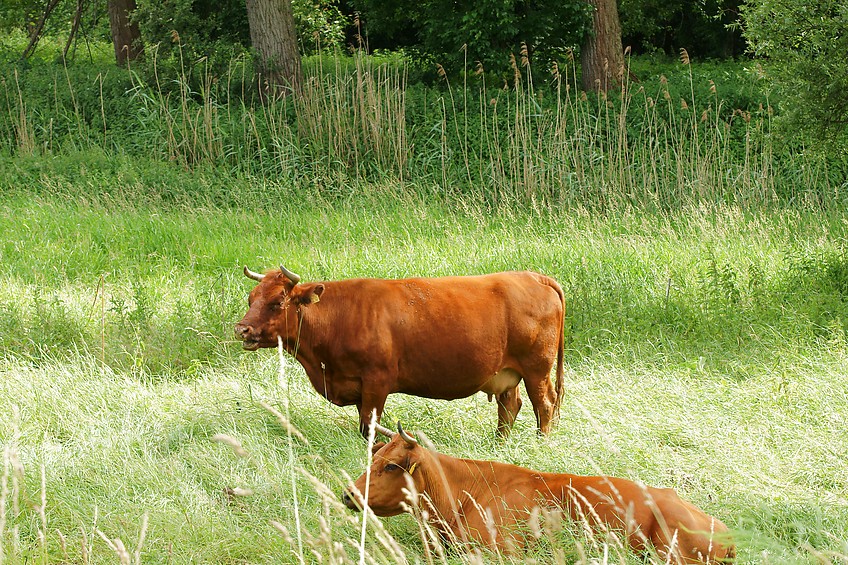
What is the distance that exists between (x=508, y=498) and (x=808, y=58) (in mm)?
6730

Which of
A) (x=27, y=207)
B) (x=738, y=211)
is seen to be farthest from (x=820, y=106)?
(x=27, y=207)

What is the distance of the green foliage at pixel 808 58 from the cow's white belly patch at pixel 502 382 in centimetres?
486

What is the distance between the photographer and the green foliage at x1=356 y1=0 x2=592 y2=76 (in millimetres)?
16969

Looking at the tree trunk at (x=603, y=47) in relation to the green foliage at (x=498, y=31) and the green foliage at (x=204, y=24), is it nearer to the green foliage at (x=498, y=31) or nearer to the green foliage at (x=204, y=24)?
the green foliage at (x=498, y=31)


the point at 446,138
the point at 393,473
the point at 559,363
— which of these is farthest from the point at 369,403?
the point at 446,138

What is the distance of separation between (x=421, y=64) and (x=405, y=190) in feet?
22.1

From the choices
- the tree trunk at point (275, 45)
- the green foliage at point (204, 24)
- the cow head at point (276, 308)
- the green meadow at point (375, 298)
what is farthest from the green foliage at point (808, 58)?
the green foliage at point (204, 24)

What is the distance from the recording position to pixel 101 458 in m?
5.98

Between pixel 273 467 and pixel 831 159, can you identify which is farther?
pixel 831 159

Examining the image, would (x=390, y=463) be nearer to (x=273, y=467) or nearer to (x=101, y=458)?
(x=273, y=467)

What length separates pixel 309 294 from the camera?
6305mm

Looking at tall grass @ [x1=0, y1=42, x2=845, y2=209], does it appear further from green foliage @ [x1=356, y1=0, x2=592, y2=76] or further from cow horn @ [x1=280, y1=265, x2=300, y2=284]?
cow horn @ [x1=280, y1=265, x2=300, y2=284]

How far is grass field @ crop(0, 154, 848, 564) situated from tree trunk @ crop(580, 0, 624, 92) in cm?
554

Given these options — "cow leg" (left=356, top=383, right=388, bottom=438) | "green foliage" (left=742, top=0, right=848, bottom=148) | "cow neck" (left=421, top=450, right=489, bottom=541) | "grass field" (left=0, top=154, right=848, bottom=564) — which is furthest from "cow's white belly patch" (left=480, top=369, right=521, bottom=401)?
"green foliage" (left=742, top=0, right=848, bottom=148)
